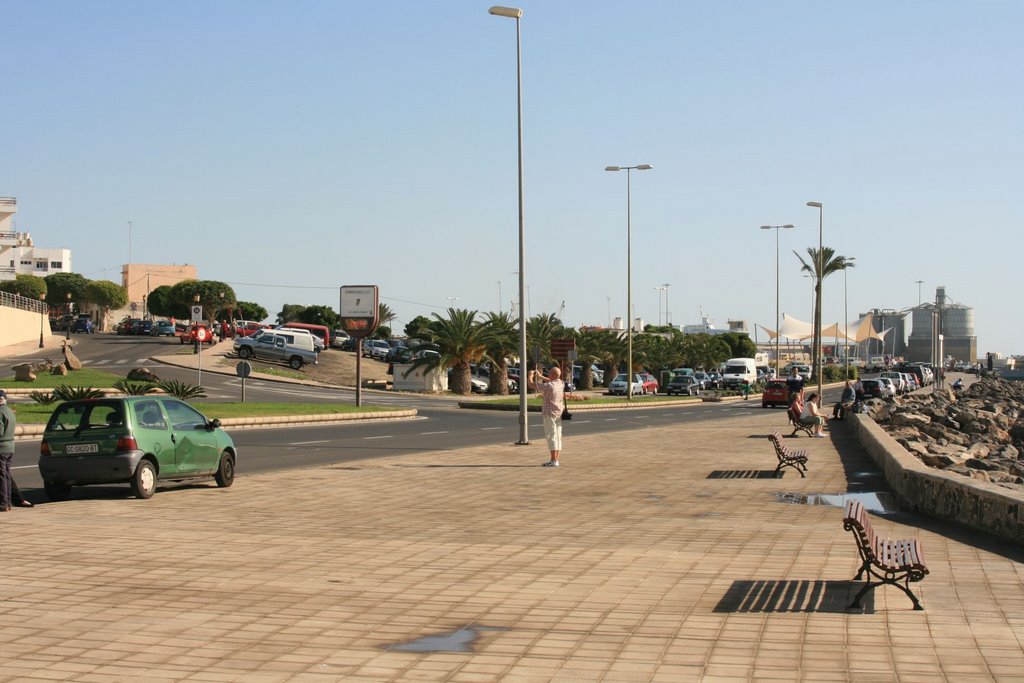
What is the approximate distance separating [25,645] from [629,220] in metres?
54.6

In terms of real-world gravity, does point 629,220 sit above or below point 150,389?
above

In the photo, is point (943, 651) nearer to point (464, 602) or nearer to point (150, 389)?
point (464, 602)

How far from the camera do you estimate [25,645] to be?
7.21 metres

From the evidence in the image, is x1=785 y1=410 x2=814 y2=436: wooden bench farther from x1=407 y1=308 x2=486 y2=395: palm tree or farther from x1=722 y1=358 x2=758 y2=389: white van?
x1=722 y1=358 x2=758 y2=389: white van

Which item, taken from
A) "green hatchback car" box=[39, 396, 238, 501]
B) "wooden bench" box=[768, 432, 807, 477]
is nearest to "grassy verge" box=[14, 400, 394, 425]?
"green hatchback car" box=[39, 396, 238, 501]

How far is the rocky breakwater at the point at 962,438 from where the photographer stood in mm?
22969

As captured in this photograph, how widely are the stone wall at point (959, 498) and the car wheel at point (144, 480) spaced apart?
31.9 feet

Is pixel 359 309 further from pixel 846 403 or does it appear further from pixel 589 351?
pixel 589 351

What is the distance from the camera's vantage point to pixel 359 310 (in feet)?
152

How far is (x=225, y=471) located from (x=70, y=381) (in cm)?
3197

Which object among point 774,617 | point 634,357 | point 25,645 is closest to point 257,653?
point 25,645

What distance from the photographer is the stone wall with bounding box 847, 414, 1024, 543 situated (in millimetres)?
11360

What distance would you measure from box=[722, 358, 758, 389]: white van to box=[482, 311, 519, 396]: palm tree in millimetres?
18707

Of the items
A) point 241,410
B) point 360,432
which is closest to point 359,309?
point 241,410
